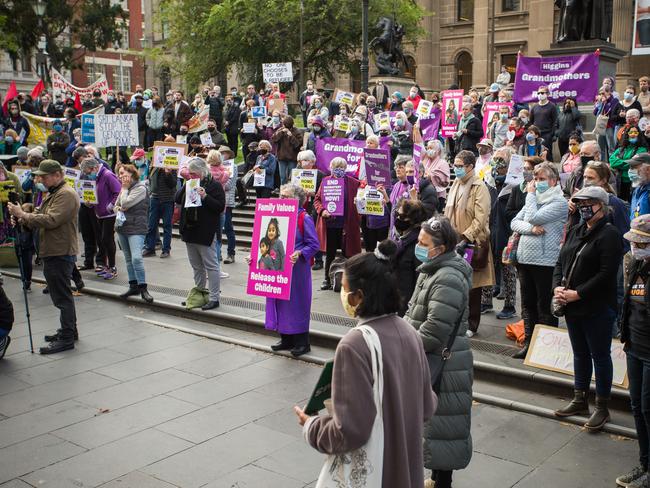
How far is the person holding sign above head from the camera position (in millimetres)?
10883

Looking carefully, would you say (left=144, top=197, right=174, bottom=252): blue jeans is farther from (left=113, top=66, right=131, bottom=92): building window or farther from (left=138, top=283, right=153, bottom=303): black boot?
(left=113, top=66, right=131, bottom=92): building window

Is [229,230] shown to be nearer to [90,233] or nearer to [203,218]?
→ [90,233]

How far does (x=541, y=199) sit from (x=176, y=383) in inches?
168

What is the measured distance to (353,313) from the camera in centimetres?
328

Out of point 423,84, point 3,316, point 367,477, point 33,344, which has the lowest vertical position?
point 33,344

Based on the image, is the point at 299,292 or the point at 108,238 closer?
the point at 299,292

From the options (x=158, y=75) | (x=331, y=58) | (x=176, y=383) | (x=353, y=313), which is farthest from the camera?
(x=158, y=75)

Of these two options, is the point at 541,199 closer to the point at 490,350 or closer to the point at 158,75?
the point at 490,350

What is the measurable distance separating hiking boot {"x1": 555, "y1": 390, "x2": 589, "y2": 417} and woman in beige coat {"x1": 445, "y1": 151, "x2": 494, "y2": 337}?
6.60 ft

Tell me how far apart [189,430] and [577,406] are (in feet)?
11.0

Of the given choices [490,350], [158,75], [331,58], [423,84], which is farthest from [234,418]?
[158,75]

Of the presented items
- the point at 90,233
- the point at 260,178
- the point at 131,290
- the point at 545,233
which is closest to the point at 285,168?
the point at 260,178

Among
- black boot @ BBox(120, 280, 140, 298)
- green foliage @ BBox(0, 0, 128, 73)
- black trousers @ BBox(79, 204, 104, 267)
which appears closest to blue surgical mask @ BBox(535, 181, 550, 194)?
black boot @ BBox(120, 280, 140, 298)

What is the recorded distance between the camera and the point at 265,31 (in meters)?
35.4
